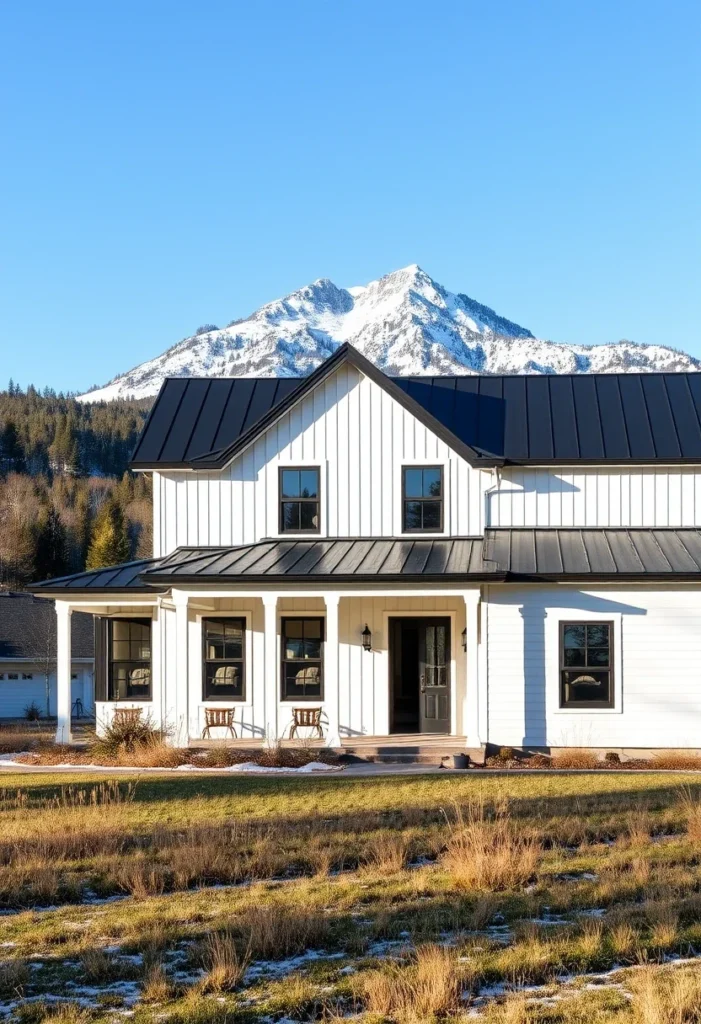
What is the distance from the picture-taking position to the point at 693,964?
8117 mm

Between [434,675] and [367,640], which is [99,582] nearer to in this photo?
[367,640]

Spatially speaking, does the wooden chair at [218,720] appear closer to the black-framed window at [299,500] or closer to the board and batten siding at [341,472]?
the board and batten siding at [341,472]

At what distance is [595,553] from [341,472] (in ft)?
17.9

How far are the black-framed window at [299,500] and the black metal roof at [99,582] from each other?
2932 mm

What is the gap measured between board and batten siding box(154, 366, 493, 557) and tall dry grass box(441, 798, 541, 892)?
1222cm

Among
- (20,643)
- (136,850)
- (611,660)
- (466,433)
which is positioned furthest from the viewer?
(20,643)

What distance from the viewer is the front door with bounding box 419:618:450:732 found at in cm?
2372

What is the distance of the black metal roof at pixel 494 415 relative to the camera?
968 inches

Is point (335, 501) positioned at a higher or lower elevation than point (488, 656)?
higher

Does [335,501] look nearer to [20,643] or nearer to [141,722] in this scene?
[141,722]

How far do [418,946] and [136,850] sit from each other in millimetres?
4383

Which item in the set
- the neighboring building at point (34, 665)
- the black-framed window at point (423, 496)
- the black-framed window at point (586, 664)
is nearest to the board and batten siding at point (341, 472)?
the black-framed window at point (423, 496)

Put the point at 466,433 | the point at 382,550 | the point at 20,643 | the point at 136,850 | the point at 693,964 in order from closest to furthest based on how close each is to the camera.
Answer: the point at 693,964, the point at 136,850, the point at 382,550, the point at 466,433, the point at 20,643

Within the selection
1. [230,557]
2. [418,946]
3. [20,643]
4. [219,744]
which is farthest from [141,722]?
[20,643]
